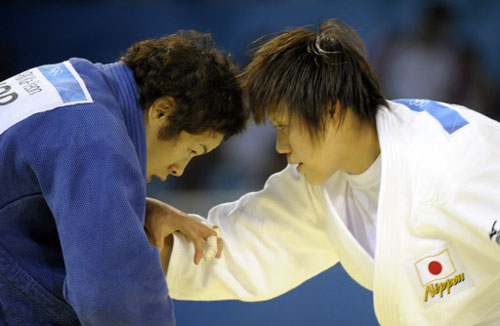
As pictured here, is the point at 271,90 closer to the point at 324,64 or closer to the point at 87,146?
the point at 324,64

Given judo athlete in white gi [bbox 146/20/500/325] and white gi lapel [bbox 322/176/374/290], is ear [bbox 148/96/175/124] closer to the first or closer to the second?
judo athlete in white gi [bbox 146/20/500/325]

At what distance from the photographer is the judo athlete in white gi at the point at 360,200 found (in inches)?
68.2

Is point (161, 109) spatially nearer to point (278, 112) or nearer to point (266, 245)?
point (278, 112)

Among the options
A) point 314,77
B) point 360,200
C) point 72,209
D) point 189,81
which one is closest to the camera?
point 72,209

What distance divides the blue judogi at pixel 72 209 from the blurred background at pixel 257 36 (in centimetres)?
236

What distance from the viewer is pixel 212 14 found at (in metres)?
4.65

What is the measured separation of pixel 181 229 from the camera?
213cm

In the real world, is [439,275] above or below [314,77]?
below

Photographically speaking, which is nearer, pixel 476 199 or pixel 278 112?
pixel 476 199

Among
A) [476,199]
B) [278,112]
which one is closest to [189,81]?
[278,112]

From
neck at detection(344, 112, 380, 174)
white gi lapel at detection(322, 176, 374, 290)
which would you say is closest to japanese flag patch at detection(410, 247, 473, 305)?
white gi lapel at detection(322, 176, 374, 290)

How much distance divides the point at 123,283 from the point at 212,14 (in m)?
3.53

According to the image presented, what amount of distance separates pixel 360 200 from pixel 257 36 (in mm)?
2636

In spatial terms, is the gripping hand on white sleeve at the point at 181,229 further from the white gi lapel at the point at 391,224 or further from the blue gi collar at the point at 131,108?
the white gi lapel at the point at 391,224
